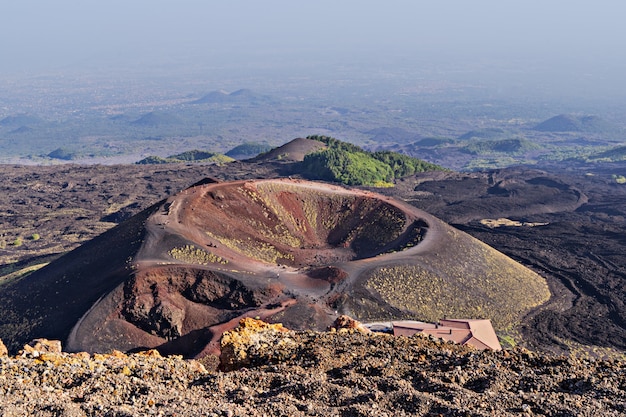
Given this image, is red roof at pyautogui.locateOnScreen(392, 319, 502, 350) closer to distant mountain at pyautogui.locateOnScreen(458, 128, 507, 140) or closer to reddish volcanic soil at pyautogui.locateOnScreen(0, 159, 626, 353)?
reddish volcanic soil at pyautogui.locateOnScreen(0, 159, 626, 353)

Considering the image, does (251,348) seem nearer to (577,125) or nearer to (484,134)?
(484,134)

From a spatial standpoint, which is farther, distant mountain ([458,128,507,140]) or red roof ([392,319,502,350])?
distant mountain ([458,128,507,140])

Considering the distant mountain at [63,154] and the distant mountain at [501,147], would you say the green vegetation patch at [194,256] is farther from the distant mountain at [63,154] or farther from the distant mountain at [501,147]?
the distant mountain at [63,154]

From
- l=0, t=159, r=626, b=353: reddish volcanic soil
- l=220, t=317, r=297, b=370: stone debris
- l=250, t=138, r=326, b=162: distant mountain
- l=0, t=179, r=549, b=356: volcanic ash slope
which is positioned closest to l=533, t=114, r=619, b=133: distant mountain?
l=0, t=159, r=626, b=353: reddish volcanic soil

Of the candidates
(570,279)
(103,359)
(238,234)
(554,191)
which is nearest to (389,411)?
(103,359)

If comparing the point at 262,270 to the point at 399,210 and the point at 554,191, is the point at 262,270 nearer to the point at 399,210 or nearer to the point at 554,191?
the point at 399,210

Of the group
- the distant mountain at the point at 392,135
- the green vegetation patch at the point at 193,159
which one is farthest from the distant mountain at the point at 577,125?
the green vegetation patch at the point at 193,159
